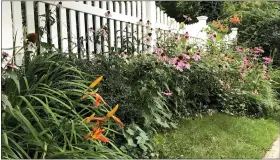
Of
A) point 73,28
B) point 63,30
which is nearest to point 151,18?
point 73,28

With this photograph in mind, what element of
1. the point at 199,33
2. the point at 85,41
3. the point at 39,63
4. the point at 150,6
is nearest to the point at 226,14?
the point at 199,33

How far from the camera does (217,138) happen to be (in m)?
3.81

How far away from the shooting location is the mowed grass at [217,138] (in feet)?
11.1

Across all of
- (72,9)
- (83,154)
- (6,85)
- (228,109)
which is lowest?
(228,109)

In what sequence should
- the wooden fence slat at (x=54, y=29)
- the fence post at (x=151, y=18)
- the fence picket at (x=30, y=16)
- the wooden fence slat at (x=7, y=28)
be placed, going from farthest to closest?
the fence post at (x=151, y=18) < the wooden fence slat at (x=54, y=29) < the fence picket at (x=30, y=16) < the wooden fence slat at (x=7, y=28)

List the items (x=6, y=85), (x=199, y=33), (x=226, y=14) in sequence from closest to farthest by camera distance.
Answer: (x=6, y=85) < (x=199, y=33) < (x=226, y=14)

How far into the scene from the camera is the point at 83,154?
6.87 ft

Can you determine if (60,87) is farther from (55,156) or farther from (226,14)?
(226,14)

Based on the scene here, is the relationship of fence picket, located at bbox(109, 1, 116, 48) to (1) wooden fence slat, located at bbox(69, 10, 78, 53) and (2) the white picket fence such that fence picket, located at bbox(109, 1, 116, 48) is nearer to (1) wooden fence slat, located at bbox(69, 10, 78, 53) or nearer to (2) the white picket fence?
(2) the white picket fence

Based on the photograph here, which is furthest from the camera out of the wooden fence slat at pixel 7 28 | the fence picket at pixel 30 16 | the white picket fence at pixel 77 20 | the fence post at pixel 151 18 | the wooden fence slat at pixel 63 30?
the fence post at pixel 151 18

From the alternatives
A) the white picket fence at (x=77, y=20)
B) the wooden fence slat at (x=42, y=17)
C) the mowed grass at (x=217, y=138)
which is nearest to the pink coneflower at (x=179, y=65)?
the mowed grass at (x=217, y=138)

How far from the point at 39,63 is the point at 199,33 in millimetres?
5993

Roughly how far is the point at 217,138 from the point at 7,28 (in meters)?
2.20

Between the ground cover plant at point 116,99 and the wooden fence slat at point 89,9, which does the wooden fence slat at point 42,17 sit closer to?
the wooden fence slat at point 89,9
